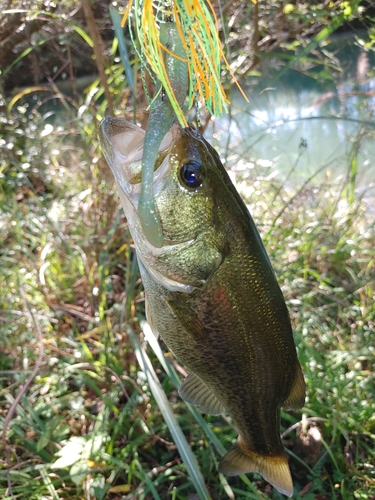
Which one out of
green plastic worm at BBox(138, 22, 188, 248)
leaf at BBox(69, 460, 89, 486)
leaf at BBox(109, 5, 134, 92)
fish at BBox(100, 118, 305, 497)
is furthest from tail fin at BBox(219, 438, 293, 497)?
leaf at BBox(109, 5, 134, 92)

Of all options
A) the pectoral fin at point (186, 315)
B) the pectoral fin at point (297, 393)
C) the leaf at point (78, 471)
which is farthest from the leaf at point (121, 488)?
the pectoral fin at point (186, 315)

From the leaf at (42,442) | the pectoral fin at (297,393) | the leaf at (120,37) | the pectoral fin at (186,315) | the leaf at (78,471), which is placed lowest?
the leaf at (78,471)

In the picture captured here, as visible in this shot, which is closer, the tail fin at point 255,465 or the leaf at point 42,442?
the tail fin at point 255,465

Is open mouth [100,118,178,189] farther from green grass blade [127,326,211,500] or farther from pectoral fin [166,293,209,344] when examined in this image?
green grass blade [127,326,211,500]

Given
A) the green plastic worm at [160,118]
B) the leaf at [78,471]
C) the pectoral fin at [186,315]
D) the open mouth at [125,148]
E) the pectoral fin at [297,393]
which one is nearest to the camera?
the green plastic worm at [160,118]

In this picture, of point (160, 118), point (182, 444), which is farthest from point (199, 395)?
point (160, 118)

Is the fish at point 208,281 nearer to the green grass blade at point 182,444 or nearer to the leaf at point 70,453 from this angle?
the green grass blade at point 182,444

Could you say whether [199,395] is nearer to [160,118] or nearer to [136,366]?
[160,118]

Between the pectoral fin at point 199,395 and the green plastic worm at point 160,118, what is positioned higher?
the green plastic worm at point 160,118

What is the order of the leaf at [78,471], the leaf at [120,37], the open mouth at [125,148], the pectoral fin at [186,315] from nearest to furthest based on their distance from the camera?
the open mouth at [125,148], the pectoral fin at [186,315], the leaf at [120,37], the leaf at [78,471]
